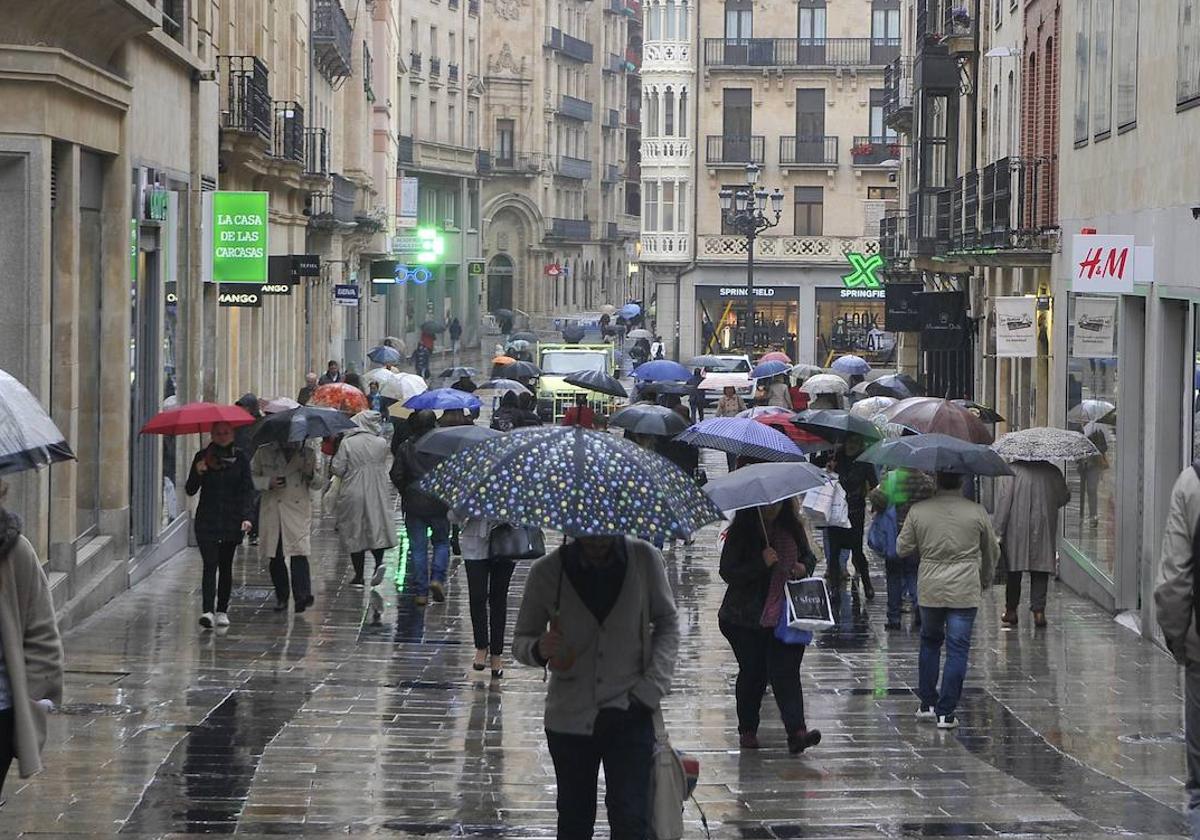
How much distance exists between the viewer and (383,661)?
611 inches

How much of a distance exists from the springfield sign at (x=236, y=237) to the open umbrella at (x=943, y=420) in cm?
899

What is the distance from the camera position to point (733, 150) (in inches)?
2776

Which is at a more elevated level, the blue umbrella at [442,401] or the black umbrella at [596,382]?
the blue umbrella at [442,401]

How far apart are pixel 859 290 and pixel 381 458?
51720 mm

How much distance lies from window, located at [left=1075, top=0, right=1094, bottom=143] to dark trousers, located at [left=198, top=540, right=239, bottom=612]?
10.4m

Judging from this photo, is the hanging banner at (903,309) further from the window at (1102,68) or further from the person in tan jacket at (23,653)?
the person in tan jacket at (23,653)

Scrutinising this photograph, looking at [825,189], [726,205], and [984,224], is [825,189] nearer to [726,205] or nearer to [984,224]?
[726,205]

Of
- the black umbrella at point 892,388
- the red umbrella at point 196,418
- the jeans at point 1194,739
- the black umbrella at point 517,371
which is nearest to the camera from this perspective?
the jeans at point 1194,739

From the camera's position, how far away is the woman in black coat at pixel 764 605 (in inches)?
470

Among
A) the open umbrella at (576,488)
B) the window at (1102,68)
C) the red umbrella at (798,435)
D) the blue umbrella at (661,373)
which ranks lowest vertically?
the red umbrella at (798,435)

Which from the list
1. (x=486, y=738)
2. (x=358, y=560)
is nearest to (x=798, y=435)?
(x=358, y=560)

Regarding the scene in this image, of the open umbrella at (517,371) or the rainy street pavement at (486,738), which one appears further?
the open umbrella at (517,371)

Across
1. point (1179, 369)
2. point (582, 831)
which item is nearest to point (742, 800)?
point (582, 831)

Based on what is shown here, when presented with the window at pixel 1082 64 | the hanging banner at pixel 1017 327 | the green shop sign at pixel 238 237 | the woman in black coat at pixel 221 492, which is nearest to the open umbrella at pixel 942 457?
the woman in black coat at pixel 221 492
